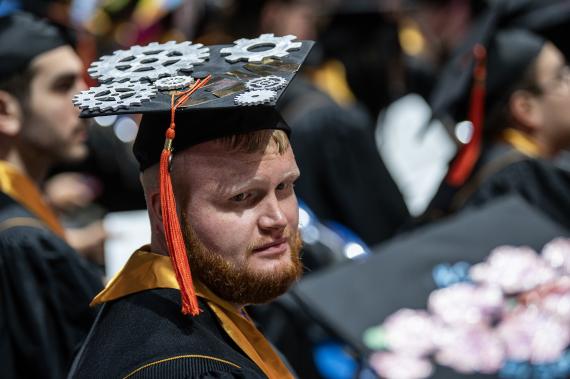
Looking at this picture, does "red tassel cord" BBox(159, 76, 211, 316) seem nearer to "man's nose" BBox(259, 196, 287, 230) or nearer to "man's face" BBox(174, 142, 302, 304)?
"man's face" BBox(174, 142, 302, 304)

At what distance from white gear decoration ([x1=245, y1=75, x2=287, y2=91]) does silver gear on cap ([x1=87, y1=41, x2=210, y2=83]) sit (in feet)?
0.64

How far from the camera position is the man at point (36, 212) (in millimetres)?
3660

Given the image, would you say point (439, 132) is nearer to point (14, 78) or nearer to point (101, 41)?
point (101, 41)

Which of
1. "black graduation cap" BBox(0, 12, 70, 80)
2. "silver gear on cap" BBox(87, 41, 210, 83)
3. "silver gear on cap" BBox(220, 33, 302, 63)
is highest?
"silver gear on cap" BBox(220, 33, 302, 63)

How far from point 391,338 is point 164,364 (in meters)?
1.35

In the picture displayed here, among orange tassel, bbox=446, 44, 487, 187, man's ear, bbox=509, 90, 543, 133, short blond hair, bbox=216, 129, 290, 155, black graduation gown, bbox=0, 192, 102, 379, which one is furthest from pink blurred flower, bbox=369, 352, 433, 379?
man's ear, bbox=509, 90, 543, 133

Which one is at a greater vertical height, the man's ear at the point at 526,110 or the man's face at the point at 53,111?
the man's face at the point at 53,111

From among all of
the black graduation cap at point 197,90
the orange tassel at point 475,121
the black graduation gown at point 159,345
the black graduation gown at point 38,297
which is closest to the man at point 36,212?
the black graduation gown at point 38,297

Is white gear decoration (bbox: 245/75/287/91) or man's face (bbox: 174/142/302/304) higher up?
white gear decoration (bbox: 245/75/287/91)

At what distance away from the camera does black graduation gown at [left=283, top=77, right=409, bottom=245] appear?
5.81m

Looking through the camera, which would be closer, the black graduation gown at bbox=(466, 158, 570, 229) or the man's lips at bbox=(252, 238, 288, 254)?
the man's lips at bbox=(252, 238, 288, 254)

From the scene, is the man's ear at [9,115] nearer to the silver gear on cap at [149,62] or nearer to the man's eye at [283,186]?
the silver gear on cap at [149,62]

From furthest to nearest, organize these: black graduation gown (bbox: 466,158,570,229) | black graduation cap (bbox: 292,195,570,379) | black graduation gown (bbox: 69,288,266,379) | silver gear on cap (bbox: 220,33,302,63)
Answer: black graduation gown (bbox: 466,158,570,229) < black graduation cap (bbox: 292,195,570,379) < silver gear on cap (bbox: 220,33,302,63) < black graduation gown (bbox: 69,288,266,379)

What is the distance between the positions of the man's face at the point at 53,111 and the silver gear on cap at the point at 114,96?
161 centimetres
